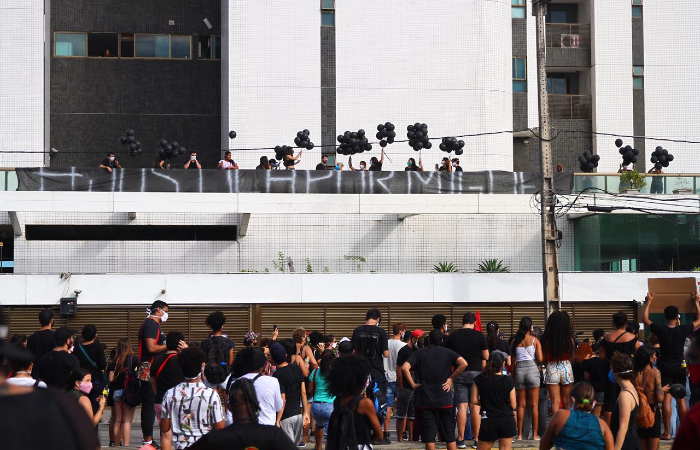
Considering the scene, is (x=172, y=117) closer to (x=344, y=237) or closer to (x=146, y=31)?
(x=146, y=31)

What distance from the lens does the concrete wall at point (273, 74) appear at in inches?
1315

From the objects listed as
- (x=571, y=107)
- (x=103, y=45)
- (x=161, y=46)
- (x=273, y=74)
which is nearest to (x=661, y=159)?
(x=571, y=107)

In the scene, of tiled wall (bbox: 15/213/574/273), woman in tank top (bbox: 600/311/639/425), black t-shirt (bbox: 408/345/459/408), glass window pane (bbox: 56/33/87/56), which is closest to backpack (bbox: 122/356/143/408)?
black t-shirt (bbox: 408/345/459/408)

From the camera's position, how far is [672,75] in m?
36.5

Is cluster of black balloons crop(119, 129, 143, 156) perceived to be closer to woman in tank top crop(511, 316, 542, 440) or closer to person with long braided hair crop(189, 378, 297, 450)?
woman in tank top crop(511, 316, 542, 440)

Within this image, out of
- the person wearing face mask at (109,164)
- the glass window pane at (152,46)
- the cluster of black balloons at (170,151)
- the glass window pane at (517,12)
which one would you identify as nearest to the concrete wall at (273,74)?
the glass window pane at (152,46)

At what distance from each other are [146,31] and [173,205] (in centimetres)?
1073

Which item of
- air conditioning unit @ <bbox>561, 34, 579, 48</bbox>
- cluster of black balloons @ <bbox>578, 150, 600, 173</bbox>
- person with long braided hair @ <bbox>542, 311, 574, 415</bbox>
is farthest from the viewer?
air conditioning unit @ <bbox>561, 34, 579, 48</bbox>

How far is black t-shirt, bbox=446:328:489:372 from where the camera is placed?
1297 cm

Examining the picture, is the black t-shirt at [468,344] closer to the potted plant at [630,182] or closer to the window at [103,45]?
the potted plant at [630,182]

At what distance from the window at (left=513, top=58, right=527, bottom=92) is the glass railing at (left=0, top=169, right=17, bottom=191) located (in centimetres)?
1790

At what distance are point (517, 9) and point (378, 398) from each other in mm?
24419

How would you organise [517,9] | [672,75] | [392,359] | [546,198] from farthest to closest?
[672,75], [517,9], [546,198], [392,359]

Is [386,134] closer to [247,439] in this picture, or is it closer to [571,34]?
[571,34]
